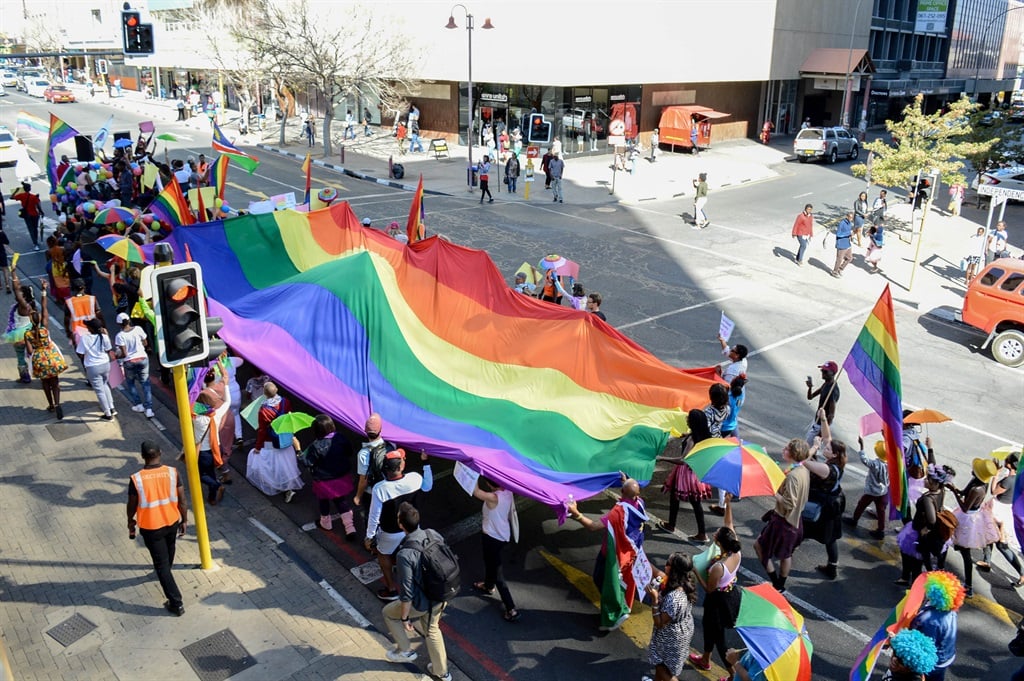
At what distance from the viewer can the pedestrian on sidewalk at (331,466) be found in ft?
28.2

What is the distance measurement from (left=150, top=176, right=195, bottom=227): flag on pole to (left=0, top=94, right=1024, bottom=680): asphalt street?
198 inches

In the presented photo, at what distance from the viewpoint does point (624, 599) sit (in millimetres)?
7355

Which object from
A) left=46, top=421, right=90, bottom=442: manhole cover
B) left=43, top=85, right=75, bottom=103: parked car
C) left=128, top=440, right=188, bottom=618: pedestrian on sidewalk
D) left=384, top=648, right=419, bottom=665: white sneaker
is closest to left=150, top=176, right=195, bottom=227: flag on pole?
left=46, top=421, right=90, bottom=442: manhole cover

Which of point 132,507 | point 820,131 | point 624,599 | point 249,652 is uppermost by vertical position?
point 820,131

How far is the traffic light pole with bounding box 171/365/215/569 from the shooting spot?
25.4 ft

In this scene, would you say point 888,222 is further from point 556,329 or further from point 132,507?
point 132,507

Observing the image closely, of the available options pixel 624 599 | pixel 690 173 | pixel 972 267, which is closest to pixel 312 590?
pixel 624 599

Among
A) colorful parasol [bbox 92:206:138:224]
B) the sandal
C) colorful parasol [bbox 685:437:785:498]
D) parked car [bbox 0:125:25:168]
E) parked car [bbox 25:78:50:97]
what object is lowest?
the sandal

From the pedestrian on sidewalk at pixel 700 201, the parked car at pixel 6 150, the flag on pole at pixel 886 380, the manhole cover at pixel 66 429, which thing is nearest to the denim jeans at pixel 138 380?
the manhole cover at pixel 66 429

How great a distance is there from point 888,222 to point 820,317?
469 inches

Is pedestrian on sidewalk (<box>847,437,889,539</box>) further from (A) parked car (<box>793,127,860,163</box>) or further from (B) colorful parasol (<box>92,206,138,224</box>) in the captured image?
(A) parked car (<box>793,127,860,163</box>)

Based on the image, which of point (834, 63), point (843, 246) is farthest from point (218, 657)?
point (834, 63)

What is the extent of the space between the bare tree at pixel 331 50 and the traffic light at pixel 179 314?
2842 cm

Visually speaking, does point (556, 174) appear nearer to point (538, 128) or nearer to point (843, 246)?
point (538, 128)
